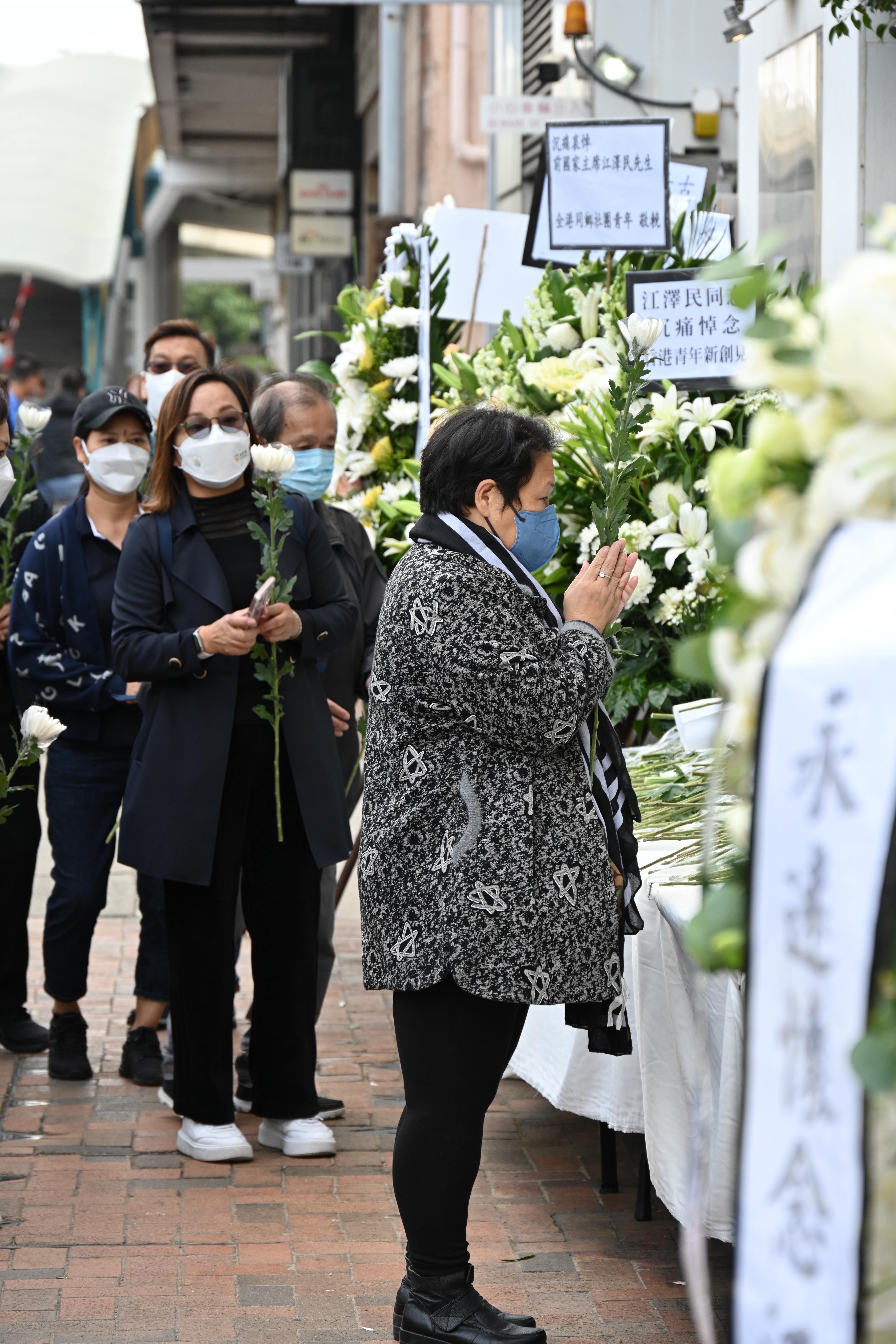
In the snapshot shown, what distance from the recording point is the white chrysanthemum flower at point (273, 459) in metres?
4.02

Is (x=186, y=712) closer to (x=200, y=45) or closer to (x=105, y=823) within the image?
(x=105, y=823)

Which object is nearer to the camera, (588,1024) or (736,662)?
(736,662)

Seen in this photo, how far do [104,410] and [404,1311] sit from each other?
271 cm

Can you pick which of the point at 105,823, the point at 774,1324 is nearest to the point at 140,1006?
the point at 105,823

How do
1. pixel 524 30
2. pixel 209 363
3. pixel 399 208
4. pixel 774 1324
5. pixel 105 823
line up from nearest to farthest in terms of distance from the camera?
1. pixel 774 1324
2. pixel 105 823
3. pixel 209 363
4. pixel 524 30
5. pixel 399 208

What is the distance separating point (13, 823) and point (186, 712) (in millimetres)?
1267

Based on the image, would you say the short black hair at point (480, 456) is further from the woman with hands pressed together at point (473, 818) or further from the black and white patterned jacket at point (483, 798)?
the black and white patterned jacket at point (483, 798)

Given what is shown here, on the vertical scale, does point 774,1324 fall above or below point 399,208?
below

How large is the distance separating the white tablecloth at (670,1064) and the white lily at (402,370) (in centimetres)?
257

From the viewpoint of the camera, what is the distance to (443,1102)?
3141 millimetres

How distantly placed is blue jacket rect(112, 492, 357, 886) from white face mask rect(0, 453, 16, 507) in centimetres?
41

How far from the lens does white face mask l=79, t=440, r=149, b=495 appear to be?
4922mm

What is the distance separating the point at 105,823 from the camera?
4973 millimetres

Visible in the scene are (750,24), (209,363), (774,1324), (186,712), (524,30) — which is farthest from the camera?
(524,30)
